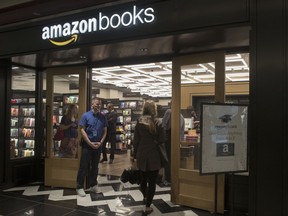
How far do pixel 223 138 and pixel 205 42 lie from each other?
141cm

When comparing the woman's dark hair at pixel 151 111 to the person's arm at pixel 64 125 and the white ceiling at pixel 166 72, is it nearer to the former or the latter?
the white ceiling at pixel 166 72

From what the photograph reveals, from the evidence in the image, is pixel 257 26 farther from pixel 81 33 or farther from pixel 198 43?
pixel 81 33

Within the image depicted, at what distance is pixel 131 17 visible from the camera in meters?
3.54

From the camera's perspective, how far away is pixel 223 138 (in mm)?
2693

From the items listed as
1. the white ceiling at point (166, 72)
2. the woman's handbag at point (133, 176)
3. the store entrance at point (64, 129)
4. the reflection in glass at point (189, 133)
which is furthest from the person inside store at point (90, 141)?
the reflection in glass at point (189, 133)

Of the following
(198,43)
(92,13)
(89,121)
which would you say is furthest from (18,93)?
(198,43)

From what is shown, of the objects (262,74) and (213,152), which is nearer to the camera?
(213,152)

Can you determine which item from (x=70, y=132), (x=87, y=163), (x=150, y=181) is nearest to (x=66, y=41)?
(x=70, y=132)

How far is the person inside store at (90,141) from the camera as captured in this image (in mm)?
4560

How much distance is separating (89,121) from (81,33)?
1436mm

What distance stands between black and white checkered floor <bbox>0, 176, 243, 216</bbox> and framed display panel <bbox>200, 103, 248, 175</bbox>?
1450 mm

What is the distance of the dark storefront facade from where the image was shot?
2.80 metres

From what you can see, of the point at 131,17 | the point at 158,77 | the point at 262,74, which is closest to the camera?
the point at 262,74

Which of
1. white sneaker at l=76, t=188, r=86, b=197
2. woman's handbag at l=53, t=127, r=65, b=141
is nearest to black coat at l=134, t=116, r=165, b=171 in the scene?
white sneaker at l=76, t=188, r=86, b=197
